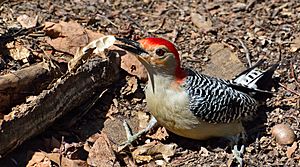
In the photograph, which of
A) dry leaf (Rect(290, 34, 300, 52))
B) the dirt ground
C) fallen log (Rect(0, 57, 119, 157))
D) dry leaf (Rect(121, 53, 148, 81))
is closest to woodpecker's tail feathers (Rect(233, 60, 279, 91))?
the dirt ground

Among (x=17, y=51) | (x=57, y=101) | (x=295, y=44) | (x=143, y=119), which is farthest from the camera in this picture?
(x=295, y=44)

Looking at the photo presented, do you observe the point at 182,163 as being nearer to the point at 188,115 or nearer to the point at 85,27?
the point at 188,115

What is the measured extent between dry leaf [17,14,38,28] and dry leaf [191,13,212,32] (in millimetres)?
1966

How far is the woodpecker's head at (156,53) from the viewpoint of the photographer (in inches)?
218

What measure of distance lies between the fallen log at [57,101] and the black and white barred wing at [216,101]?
953 millimetres

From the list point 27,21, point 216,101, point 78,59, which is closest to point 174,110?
point 216,101

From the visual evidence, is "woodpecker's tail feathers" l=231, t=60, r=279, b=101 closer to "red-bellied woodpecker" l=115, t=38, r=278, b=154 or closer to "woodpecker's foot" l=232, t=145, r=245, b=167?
"red-bellied woodpecker" l=115, t=38, r=278, b=154

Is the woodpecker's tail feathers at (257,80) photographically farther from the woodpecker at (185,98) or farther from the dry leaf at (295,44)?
the dry leaf at (295,44)

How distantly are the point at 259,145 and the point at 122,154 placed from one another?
1356 mm

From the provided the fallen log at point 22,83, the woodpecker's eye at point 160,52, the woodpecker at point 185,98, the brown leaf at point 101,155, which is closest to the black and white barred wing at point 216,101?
the woodpecker at point 185,98

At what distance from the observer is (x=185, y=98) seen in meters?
5.87

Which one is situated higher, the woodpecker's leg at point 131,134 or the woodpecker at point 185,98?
the woodpecker at point 185,98

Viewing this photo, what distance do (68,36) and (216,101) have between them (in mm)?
1777

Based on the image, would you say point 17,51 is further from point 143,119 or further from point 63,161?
point 143,119
